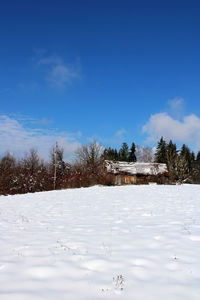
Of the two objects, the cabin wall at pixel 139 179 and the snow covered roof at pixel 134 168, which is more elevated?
the snow covered roof at pixel 134 168

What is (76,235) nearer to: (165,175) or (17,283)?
(17,283)

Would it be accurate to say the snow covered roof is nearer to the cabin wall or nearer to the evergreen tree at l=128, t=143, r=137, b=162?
the cabin wall

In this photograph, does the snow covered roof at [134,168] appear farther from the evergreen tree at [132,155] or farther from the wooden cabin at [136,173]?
the evergreen tree at [132,155]

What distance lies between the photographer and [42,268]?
10.8ft

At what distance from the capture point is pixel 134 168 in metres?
32.0

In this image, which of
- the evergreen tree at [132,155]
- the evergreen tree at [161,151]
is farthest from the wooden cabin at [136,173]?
the evergreen tree at [132,155]

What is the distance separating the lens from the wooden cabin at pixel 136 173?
1200 inches

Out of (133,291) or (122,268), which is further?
(122,268)

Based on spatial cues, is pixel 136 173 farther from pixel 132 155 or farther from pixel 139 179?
pixel 132 155

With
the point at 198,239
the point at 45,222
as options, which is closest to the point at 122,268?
the point at 198,239

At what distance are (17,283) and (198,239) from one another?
12.2ft

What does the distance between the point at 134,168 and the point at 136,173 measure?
3.03ft

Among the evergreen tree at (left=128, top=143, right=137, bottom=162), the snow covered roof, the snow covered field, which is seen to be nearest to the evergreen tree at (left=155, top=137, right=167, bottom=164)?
the evergreen tree at (left=128, top=143, right=137, bottom=162)

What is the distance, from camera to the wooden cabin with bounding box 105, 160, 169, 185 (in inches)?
1200
